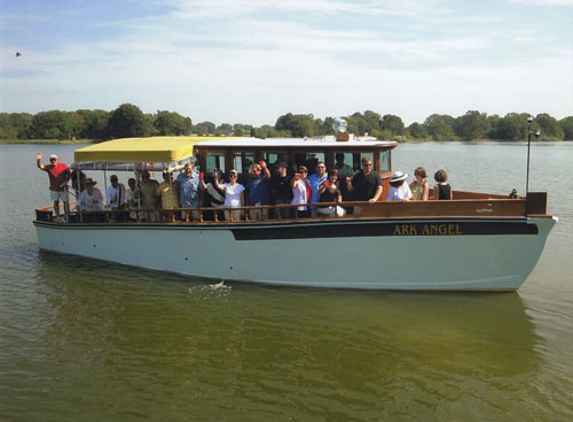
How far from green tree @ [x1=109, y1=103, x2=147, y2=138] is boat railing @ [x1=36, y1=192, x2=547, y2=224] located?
298 feet

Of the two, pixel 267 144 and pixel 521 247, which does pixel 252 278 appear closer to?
pixel 267 144

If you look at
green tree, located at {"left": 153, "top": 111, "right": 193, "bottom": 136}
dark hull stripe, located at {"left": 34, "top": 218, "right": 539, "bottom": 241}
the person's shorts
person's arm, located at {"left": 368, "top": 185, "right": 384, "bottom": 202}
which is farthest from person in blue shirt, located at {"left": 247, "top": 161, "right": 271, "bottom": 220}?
green tree, located at {"left": 153, "top": 111, "right": 193, "bottom": 136}

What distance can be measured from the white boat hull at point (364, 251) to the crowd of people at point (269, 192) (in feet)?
1.06

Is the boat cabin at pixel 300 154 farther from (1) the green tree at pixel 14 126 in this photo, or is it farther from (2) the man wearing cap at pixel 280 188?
(1) the green tree at pixel 14 126

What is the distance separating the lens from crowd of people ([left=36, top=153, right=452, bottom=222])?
412 inches

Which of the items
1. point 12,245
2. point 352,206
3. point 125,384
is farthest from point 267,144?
point 12,245

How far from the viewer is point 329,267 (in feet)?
35.0

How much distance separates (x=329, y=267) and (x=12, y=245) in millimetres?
10075

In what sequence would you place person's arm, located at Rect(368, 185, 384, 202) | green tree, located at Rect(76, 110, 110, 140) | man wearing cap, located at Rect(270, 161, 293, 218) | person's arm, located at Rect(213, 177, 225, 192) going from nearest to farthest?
person's arm, located at Rect(368, 185, 384, 202) < man wearing cap, located at Rect(270, 161, 293, 218) < person's arm, located at Rect(213, 177, 225, 192) < green tree, located at Rect(76, 110, 110, 140)

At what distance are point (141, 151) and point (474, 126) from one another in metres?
139

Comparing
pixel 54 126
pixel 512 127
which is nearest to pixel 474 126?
pixel 512 127

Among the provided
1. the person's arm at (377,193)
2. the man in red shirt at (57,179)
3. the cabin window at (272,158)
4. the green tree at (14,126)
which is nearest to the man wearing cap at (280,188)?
the cabin window at (272,158)

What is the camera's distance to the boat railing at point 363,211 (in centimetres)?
965

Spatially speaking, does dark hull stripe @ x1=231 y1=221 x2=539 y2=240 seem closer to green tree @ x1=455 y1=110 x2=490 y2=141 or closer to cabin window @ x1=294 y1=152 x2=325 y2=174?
cabin window @ x1=294 y1=152 x2=325 y2=174
